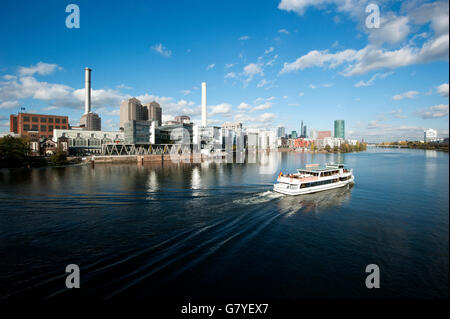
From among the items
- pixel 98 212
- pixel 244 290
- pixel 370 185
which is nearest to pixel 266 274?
pixel 244 290

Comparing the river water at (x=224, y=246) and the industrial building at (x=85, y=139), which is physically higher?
the industrial building at (x=85, y=139)

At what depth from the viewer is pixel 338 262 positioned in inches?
529

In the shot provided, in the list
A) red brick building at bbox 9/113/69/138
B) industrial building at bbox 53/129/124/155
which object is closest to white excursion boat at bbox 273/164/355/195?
industrial building at bbox 53/129/124/155

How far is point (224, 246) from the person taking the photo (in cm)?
1541

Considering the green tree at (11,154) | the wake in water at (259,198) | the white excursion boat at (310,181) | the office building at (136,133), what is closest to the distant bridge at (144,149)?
the office building at (136,133)

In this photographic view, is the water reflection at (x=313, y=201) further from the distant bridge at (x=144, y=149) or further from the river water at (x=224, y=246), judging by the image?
the distant bridge at (x=144, y=149)

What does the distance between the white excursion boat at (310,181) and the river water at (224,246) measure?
10.5 feet

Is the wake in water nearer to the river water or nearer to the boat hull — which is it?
the river water

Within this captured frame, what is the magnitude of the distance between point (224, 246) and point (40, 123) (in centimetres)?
13705

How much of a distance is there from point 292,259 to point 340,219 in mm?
10134

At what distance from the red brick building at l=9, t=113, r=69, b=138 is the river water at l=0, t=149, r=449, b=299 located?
362 ft

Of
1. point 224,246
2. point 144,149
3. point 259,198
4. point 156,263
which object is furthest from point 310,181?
point 144,149

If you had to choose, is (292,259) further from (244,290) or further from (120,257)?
(120,257)

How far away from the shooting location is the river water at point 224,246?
10.9 m
